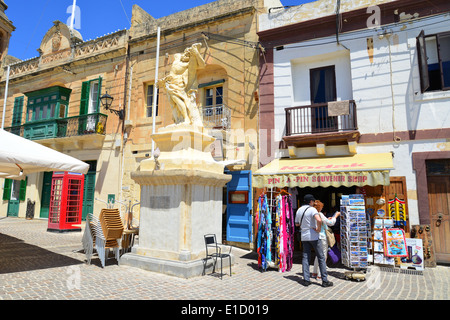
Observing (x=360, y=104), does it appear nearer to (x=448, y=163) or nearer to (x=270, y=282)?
(x=448, y=163)

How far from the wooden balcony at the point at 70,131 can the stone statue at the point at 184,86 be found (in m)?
8.89

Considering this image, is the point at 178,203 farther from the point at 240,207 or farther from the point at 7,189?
the point at 7,189

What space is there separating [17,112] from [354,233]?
20.5 m

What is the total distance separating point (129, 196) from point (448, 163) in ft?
39.6

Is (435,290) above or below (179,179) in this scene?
below

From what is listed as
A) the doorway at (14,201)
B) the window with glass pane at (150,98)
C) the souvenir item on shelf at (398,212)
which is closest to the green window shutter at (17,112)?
the doorway at (14,201)

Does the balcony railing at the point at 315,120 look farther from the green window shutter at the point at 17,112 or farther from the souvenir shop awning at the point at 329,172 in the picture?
the green window shutter at the point at 17,112

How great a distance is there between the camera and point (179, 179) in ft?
21.2

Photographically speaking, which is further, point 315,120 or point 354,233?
point 315,120

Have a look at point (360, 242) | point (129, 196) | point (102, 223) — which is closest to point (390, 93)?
point (360, 242)

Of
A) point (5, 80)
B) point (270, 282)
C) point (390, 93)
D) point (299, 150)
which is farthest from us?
point (5, 80)

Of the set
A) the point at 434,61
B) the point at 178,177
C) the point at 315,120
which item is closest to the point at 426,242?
the point at 315,120

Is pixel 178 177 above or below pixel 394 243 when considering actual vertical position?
above

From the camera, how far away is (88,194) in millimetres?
15367
